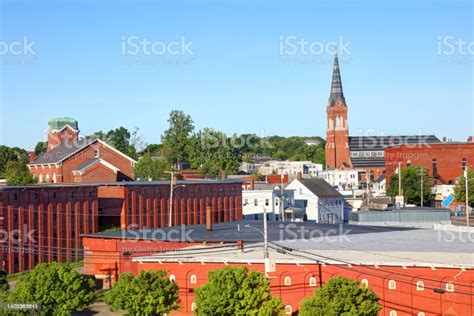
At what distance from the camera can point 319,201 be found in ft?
295

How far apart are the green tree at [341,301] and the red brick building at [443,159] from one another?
87536mm

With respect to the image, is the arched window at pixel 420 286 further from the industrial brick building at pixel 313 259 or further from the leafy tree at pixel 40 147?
the leafy tree at pixel 40 147

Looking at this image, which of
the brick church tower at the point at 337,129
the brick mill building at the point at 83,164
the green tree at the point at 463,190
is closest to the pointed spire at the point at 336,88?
the brick church tower at the point at 337,129

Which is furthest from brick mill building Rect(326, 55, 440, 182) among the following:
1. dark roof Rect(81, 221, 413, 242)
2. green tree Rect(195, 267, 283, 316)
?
green tree Rect(195, 267, 283, 316)

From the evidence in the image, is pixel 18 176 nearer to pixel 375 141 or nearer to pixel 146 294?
pixel 146 294

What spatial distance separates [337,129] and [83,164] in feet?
302

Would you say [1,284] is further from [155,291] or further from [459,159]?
[459,159]

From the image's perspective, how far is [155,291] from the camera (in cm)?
3672

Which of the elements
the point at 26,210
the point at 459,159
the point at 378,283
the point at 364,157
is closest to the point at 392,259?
the point at 378,283

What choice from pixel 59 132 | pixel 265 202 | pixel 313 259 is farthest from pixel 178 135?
pixel 313 259

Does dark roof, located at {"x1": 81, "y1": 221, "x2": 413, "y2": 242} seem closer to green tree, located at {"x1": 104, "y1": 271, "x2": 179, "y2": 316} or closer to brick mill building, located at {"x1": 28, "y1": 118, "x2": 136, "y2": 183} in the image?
green tree, located at {"x1": 104, "y1": 271, "x2": 179, "y2": 316}

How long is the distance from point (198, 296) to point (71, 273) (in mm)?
7200

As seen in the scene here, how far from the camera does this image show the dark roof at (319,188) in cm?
9094

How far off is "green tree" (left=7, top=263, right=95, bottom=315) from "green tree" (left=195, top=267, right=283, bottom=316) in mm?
7040
